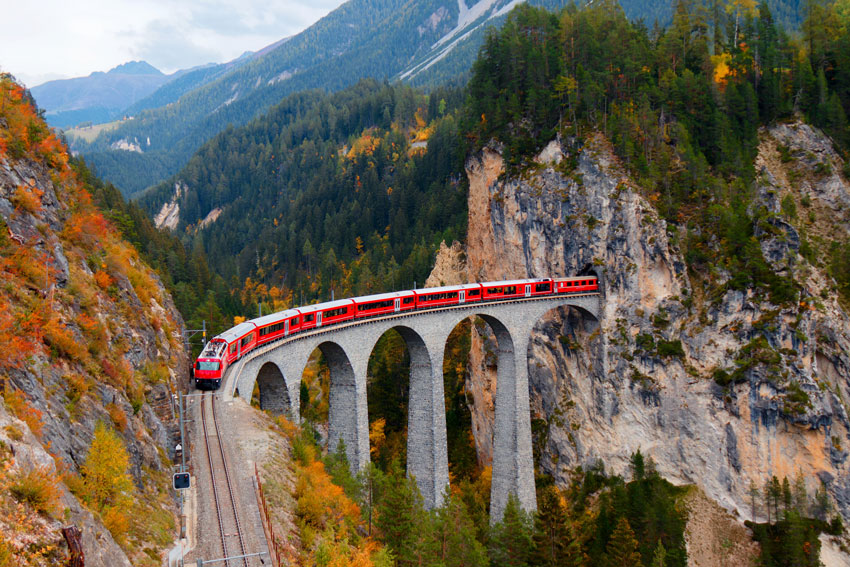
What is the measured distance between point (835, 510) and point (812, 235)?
21448 mm

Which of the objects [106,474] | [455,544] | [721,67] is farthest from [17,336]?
[721,67]

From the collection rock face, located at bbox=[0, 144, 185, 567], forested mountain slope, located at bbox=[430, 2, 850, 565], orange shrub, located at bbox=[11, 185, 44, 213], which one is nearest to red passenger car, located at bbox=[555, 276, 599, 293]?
forested mountain slope, located at bbox=[430, 2, 850, 565]

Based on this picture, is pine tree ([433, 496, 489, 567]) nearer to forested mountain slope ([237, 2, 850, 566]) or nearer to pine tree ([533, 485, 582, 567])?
forested mountain slope ([237, 2, 850, 566])

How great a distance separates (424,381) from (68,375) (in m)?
28.3

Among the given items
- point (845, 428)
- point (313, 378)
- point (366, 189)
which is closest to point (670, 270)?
point (845, 428)

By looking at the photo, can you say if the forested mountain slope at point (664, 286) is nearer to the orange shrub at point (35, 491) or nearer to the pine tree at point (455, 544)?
the pine tree at point (455, 544)

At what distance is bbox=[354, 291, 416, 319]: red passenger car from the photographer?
1585 inches

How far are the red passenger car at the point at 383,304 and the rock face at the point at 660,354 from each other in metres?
17.3

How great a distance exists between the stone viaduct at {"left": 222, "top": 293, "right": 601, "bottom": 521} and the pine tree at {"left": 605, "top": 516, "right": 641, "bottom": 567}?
922cm

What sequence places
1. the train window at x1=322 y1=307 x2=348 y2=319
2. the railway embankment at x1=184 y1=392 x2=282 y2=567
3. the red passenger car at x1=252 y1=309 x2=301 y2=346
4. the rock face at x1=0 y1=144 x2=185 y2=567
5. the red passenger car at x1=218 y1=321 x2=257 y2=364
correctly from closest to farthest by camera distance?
the rock face at x1=0 y1=144 x2=185 y2=567
the railway embankment at x1=184 y1=392 x2=282 y2=567
the red passenger car at x1=218 y1=321 x2=257 y2=364
the red passenger car at x1=252 y1=309 x2=301 y2=346
the train window at x1=322 y1=307 x2=348 y2=319

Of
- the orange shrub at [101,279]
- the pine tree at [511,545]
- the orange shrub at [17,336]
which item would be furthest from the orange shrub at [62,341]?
the pine tree at [511,545]

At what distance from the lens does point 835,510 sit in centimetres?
4338

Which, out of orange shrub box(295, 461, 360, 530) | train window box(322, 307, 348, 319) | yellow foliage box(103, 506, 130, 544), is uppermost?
train window box(322, 307, 348, 319)

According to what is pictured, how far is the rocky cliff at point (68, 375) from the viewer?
43.0ft
